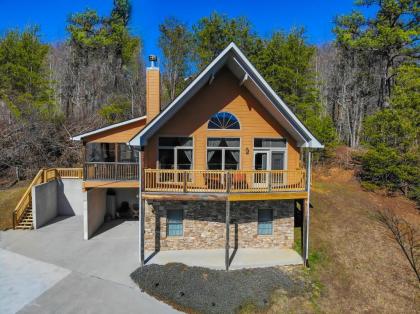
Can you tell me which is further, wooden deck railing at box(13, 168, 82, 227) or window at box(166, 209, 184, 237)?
wooden deck railing at box(13, 168, 82, 227)

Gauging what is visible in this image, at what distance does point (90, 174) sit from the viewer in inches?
560

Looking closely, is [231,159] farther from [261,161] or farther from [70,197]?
[70,197]

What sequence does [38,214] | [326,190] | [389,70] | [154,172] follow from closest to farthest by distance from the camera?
1. [154,172]
2. [38,214]
3. [326,190]
4. [389,70]

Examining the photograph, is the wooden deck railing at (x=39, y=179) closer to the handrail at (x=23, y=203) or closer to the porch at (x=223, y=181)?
the handrail at (x=23, y=203)

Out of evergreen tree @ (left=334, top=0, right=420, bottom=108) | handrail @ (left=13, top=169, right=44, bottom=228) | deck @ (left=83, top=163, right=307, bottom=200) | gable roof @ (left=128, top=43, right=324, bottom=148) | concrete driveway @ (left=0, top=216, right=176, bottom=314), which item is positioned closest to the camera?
concrete driveway @ (left=0, top=216, right=176, bottom=314)

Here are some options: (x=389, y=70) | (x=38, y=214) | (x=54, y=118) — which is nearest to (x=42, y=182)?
(x=38, y=214)

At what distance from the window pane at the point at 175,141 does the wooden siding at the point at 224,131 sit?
0.70 ft

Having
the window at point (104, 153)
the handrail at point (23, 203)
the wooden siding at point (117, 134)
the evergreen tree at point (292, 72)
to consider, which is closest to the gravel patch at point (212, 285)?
the wooden siding at point (117, 134)

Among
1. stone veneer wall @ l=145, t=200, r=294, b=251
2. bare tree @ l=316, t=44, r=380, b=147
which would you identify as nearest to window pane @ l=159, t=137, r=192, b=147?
stone veneer wall @ l=145, t=200, r=294, b=251

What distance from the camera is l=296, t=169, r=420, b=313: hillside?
10.2 metres

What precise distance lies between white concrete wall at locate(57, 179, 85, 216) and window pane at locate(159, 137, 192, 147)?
8.53 m

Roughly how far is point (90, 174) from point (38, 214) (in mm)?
4658

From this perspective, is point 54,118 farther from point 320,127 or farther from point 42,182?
point 320,127

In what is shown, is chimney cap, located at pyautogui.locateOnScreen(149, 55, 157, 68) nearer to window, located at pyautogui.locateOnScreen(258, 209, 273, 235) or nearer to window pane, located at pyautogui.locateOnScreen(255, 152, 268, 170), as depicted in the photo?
window pane, located at pyautogui.locateOnScreen(255, 152, 268, 170)
